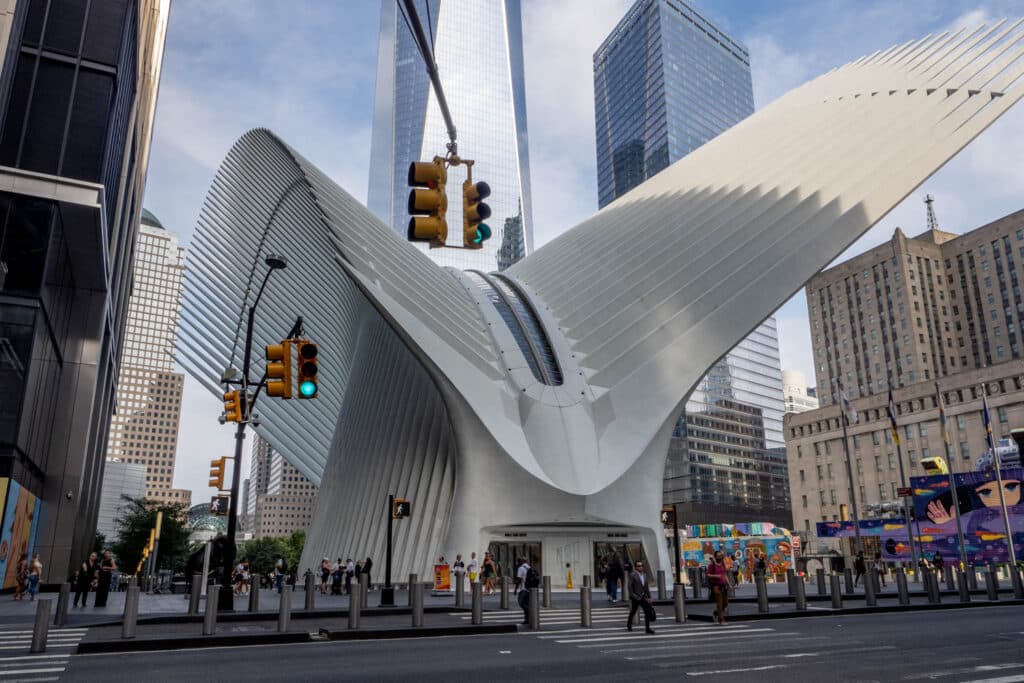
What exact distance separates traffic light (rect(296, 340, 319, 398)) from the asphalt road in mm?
4600

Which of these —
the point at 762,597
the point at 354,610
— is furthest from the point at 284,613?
the point at 762,597

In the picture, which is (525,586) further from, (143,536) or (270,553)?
(270,553)

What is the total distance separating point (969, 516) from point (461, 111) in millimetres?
150217

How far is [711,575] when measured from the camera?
16344 mm

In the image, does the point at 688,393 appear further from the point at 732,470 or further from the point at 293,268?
the point at 732,470

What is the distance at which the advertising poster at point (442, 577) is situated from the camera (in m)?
26.9

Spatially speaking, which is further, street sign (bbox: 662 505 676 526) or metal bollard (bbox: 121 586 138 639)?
street sign (bbox: 662 505 676 526)

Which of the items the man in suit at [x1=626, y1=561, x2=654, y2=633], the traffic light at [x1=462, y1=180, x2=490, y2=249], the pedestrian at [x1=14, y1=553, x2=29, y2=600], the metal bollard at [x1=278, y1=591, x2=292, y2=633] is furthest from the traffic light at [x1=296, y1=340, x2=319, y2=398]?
the pedestrian at [x1=14, y1=553, x2=29, y2=600]

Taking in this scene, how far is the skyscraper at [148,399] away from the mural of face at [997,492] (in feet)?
562

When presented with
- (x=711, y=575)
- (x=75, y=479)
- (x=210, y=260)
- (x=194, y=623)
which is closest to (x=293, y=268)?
(x=210, y=260)

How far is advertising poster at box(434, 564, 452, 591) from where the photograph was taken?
2691 centimetres

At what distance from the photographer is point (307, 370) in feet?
49.2

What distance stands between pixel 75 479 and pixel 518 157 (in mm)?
155219

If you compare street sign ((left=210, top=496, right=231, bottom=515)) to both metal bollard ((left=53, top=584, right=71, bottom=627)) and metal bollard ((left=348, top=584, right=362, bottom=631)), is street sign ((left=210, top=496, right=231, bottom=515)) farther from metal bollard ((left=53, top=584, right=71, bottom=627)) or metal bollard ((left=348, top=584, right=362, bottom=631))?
metal bollard ((left=348, top=584, right=362, bottom=631))
